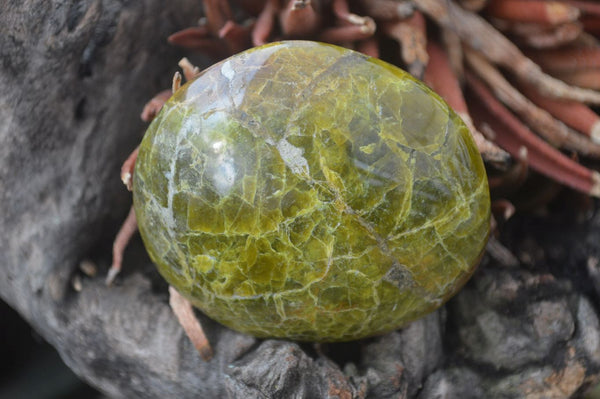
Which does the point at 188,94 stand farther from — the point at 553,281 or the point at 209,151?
the point at 553,281

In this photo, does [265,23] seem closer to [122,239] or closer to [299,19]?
[299,19]

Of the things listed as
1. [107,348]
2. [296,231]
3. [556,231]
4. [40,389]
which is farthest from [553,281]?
[40,389]

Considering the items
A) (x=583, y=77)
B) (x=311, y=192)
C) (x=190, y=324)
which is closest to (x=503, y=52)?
(x=583, y=77)

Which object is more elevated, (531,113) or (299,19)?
(299,19)

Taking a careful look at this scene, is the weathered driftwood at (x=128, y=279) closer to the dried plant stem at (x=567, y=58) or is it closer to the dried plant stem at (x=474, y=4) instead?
the dried plant stem at (x=567, y=58)

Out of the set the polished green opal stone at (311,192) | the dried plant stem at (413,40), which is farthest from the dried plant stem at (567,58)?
the polished green opal stone at (311,192)

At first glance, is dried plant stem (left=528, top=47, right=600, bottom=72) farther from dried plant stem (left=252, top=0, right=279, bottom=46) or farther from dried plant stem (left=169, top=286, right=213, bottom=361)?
dried plant stem (left=169, top=286, right=213, bottom=361)
